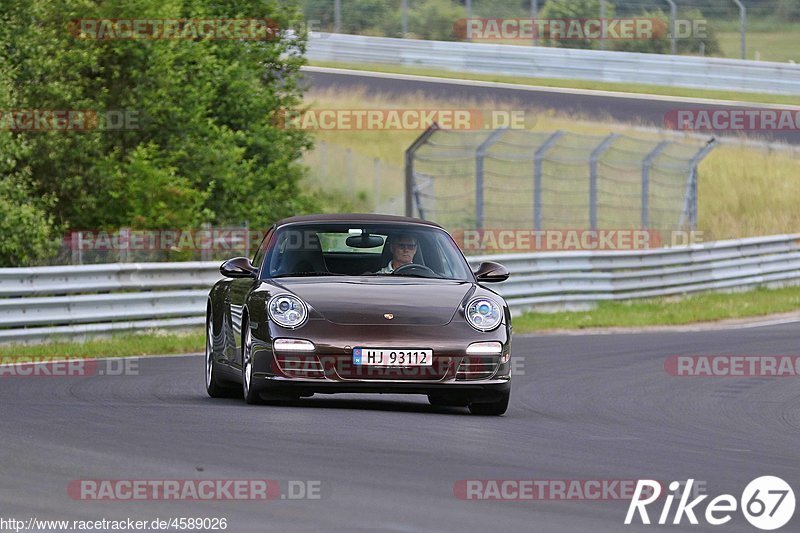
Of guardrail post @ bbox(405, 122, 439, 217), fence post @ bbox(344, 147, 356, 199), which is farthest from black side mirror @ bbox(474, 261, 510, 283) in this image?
fence post @ bbox(344, 147, 356, 199)

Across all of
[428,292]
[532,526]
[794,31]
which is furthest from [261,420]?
[794,31]

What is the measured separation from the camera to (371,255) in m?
11.4

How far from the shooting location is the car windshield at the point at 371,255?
36.6 ft

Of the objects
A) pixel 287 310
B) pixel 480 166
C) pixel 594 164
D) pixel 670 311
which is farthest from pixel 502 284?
pixel 287 310

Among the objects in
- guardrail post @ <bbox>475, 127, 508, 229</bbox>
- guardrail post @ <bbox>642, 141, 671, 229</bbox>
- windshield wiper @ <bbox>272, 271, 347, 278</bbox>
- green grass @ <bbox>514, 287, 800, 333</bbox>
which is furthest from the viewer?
guardrail post @ <bbox>642, 141, 671, 229</bbox>

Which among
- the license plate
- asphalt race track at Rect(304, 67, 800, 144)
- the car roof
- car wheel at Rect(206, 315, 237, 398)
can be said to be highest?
the car roof

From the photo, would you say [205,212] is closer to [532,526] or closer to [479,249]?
[479,249]

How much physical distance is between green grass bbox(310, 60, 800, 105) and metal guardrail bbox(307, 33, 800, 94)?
0.54 ft

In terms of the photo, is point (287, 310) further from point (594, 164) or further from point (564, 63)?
point (564, 63)

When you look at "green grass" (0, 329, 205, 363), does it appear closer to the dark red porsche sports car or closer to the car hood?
the dark red porsche sports car

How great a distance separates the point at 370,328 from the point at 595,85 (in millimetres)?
34346

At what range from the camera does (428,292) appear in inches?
418

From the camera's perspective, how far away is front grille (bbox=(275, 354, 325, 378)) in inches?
401

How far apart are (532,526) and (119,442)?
2.90 meters
